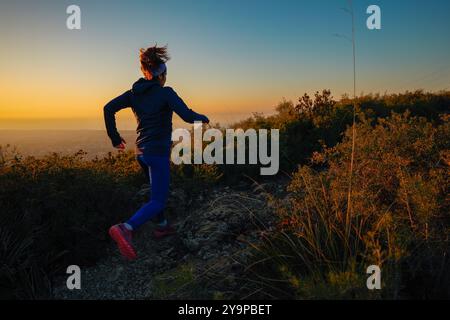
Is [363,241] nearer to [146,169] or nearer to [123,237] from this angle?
[123,237]

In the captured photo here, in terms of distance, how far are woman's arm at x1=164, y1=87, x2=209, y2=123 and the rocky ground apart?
0.96 metres

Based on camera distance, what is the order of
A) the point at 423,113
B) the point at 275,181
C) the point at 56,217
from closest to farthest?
1. the point at 56,217
2. the point at 275,181
3. the point at 423,113

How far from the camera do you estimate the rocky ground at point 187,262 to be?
4.25 m

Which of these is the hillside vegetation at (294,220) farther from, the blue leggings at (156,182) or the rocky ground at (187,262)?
the blue leggings at (156,182)

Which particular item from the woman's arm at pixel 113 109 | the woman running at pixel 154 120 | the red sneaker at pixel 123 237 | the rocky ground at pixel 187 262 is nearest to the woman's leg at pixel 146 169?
the woman running at pixel 154 120

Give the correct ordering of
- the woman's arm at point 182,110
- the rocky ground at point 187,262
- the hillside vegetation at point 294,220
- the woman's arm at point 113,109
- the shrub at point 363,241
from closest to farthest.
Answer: the shrub at point 363,241 → the hillside vegetation at point 294,220 → the rocky ground at point 187,262 → the woman's arm at point 182,110 → the woman's arm at point 113,109

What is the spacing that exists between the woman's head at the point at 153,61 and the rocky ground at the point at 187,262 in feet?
5.48

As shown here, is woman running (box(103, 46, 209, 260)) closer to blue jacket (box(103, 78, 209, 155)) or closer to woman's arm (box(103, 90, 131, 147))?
blue jacket (box(103, 78, 209, 155))

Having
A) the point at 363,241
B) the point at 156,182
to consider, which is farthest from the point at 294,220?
the point at 156,182

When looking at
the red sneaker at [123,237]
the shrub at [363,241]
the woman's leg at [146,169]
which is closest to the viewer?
the shrub at [363,241]

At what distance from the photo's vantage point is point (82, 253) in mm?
5438

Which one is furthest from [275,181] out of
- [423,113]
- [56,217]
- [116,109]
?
[423,113]

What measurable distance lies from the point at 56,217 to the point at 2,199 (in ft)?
2.15
